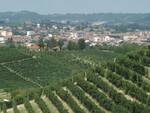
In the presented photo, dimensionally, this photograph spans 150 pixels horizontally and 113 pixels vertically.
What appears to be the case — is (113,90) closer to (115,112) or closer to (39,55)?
(115,112)

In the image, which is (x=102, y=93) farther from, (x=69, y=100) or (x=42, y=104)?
(x=42, y=104)

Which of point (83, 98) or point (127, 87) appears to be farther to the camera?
point (83, 98)

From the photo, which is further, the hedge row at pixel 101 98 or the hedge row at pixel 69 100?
the hedge row at pixel 69 100

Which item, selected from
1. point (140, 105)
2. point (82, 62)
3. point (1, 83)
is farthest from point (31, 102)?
point (82, 62)

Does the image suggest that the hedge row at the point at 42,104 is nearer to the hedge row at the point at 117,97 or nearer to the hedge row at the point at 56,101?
the hedge row at the point at 56,101

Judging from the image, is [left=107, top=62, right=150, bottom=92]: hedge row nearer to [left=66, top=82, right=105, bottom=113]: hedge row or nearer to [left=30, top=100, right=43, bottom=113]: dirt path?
[left=66, top=82, right=105, bottom=113]: hedge row

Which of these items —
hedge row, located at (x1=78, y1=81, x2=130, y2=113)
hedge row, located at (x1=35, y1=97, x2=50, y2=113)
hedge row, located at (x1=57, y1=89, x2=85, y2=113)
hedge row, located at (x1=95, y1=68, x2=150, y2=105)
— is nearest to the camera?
hedge row, located at (x1=78, y1=81, x2=130, y2=113)

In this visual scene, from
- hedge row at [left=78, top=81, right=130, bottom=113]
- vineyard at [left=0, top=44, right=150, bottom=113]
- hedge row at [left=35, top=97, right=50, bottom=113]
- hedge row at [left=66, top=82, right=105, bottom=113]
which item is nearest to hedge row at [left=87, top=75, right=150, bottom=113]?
vineyard at [left=0, top=44, right=150, bottom=113]

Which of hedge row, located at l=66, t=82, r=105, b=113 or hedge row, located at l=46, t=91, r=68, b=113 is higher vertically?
hedge row, located at l=66, t=82, r=105, b=113

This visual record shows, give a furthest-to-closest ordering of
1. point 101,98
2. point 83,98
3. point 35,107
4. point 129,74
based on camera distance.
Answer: point 35,107
point 129,74
point 83,98
point 101,98

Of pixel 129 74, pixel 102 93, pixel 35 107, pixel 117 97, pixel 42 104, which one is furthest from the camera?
pixel 35 107

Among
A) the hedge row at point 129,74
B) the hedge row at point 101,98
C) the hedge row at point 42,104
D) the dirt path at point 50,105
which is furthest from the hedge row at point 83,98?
the hedge row at point 129,74

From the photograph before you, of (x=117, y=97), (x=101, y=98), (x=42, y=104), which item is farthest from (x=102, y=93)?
(x=42, y=104)
